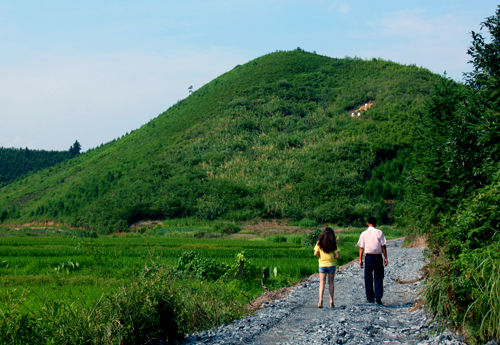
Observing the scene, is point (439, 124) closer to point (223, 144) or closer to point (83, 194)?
point (223, 144)

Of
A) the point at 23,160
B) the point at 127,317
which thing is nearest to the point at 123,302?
the point at 127,317

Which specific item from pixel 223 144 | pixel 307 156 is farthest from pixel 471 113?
pixel 223 144

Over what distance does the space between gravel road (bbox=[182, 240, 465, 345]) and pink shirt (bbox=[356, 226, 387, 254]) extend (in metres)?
1.26

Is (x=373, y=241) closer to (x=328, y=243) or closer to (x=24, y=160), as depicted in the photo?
(x=328, y=243)

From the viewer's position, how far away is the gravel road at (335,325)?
846 centimetres

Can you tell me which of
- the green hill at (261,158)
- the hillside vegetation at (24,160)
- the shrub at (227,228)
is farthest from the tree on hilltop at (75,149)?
the shrub at (227,228)

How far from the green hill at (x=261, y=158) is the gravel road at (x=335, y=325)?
133 feet

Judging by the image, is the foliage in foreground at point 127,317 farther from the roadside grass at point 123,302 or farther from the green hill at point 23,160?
the green hill at point 23,160

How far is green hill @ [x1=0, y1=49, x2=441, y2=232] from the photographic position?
57250 mm

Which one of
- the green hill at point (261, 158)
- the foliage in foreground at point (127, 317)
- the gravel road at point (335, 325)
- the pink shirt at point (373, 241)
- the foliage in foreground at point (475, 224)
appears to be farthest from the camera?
the green hill at point (261, 158)

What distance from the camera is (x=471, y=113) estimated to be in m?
11.0

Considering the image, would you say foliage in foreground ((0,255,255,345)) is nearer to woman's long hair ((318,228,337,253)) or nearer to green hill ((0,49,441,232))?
woman's long hair ((318,228,337,253))

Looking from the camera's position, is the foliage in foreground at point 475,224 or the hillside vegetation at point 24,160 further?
the hillside vegetation at point 24,160

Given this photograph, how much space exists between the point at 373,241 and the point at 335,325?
320cm
